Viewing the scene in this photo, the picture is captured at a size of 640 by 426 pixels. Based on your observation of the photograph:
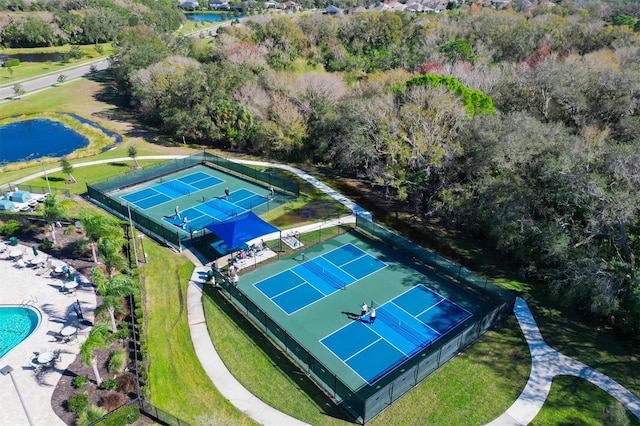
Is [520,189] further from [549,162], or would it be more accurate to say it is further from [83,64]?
[83,64]

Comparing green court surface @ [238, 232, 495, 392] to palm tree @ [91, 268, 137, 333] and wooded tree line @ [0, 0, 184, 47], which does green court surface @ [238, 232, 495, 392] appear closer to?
palm tree @ [91, 268, 137, 333]

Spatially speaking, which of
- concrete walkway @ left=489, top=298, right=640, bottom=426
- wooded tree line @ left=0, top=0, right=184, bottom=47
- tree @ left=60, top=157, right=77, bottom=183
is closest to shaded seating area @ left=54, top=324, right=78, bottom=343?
concrete walkway @ left=489, top=298, right=640, bottom=426

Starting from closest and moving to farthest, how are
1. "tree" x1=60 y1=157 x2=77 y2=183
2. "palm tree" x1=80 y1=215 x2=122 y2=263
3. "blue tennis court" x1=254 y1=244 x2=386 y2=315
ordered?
"blue tennis court" x1=254 y1=244 x2=386 y2=315 → "palm tree" x1=80 y1=215 x2=122 y2=263 → "tree" x1=60 y1=157 x2=77 y2=183

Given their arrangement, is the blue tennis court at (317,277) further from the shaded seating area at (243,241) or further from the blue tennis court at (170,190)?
the blue tennis court at (170,190)

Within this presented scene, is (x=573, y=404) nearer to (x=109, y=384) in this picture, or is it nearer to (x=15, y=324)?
(x=109, y=384)

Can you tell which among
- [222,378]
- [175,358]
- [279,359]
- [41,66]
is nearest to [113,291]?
[175,358]

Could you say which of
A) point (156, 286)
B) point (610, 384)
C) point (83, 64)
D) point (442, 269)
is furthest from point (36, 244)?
point (83, 64)

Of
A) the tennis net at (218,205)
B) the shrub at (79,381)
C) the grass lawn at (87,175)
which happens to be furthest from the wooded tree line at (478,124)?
the shrub at (79,381)

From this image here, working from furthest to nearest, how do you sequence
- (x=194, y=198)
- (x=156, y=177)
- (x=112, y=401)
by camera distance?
(x=156, y=177), (x=194, y=198), (x=112, y=401)
